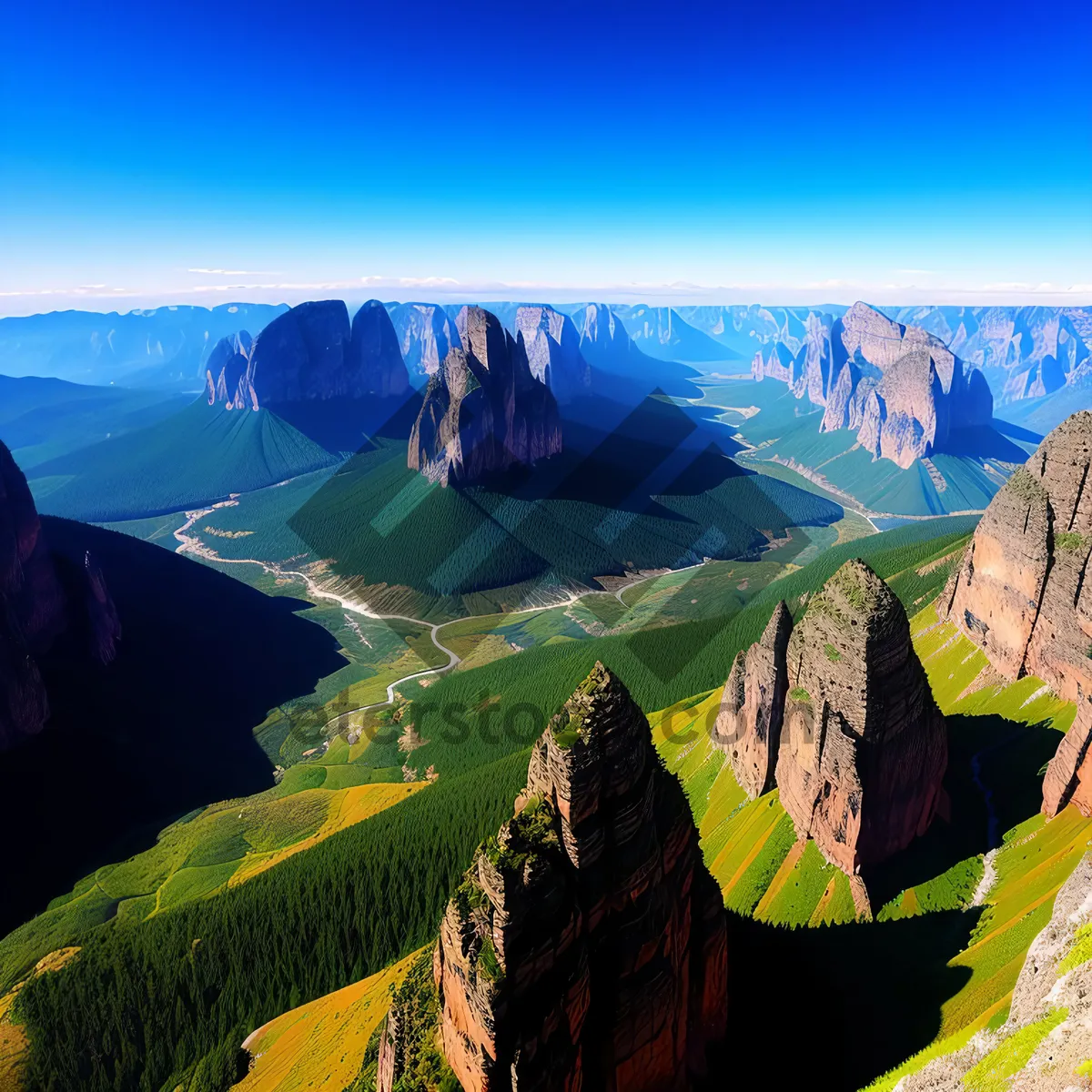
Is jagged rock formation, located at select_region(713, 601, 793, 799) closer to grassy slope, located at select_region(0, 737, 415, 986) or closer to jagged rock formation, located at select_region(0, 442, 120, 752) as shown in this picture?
grassy slope, located at select_region(0, 737, 415, 986)

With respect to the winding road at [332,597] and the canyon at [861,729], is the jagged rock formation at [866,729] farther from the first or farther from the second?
the winding road at [332,597]

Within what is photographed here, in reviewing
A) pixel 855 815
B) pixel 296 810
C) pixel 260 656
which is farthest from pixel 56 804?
pixel 855 815

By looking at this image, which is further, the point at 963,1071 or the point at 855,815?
the point at 855,815

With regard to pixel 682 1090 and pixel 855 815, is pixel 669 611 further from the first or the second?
pixel 682 1090

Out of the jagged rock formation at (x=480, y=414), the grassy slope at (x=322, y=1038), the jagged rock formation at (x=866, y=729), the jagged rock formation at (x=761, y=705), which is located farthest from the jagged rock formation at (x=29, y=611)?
the jagged rock formation at (x=480, y=414)

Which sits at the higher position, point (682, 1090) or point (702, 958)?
point (702, 958)

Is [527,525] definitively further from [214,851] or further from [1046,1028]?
[1046,1028]

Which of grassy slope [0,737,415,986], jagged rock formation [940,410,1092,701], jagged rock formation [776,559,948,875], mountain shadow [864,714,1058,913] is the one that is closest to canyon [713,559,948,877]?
jagged rock formation [776,559,948,875]
